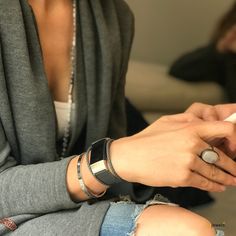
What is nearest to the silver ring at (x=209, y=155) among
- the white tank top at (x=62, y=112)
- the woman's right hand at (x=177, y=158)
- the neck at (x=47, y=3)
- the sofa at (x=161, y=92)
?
the woman's right hand at (x=177, y=158)

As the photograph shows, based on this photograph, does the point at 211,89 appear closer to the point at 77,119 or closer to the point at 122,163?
the point at 77,119

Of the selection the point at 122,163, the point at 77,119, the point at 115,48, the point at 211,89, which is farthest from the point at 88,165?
the point at 211,89

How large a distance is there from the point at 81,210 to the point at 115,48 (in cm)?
36

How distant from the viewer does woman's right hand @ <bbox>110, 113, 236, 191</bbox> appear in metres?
0.61

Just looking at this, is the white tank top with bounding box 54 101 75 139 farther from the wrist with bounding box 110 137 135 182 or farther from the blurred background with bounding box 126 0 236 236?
the blurred background with bounding box 126 0 236 236

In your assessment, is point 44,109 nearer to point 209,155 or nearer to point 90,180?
point 90,180

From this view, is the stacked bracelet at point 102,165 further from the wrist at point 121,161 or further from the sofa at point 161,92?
the sofa at point 161,92

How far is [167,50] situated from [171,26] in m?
0.09

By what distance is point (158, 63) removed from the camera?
1.71 m

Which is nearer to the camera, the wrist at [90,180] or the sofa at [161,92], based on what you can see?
the wrist at [90,180]

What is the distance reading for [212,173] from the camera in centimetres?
63

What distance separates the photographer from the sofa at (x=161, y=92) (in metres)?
Answer: 1.38

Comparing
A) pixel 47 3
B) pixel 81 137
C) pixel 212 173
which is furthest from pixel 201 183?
pixel 47 3

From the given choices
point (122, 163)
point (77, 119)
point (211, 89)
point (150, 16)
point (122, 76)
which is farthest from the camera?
point (150, 16)
